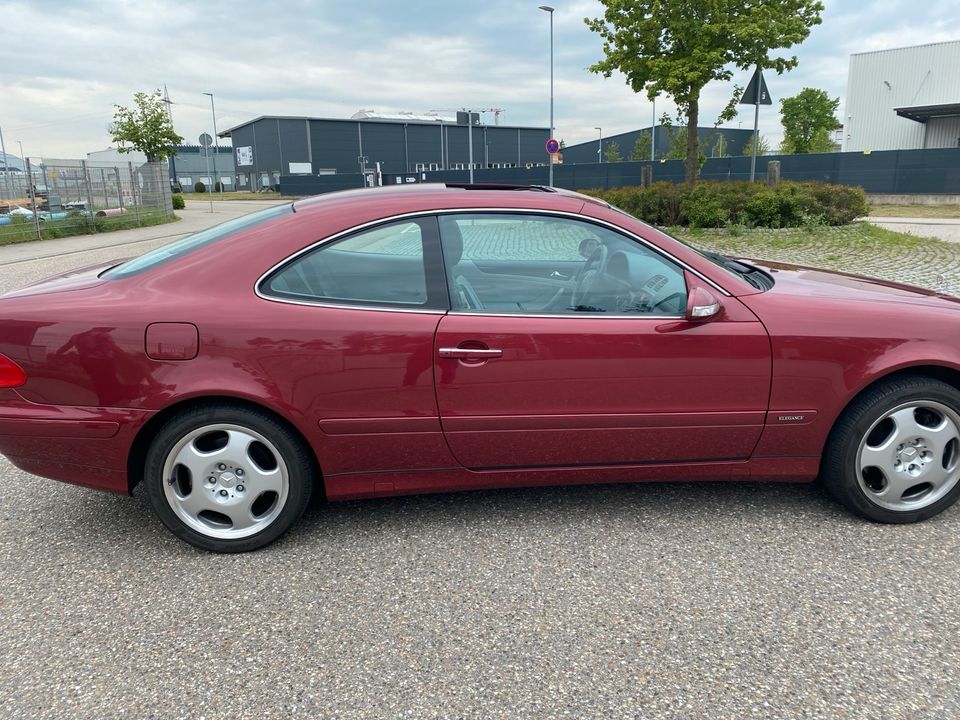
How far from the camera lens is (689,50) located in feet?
55.3

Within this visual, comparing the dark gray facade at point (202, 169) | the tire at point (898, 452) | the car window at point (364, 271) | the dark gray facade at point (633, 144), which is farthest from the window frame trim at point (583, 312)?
the dark gray facade at point (202, 169)

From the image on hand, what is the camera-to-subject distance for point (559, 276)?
334 centimetres

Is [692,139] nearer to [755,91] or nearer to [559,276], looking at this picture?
[755,91]

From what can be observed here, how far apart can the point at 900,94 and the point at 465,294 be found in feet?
168

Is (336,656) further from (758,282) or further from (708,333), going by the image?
(758,282)

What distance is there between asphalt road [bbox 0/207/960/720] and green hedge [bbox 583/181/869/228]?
1187cm

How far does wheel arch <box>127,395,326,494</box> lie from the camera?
115 inches

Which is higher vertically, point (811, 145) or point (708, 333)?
point (811, 145)

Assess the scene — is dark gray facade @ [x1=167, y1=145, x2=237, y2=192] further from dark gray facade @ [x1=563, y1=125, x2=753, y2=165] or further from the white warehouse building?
the white warehouse building

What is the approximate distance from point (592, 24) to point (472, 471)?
1749 centimetres

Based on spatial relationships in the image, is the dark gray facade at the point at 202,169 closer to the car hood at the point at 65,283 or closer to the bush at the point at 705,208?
the bush at the point at 705,208

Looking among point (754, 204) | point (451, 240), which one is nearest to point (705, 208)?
point (754, 204)

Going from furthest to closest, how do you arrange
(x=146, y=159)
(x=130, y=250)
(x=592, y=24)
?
(x=146, y=159) < (x=592, y=24) < (x=130, y=250)

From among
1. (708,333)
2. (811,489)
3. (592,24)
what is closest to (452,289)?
(708,333)
